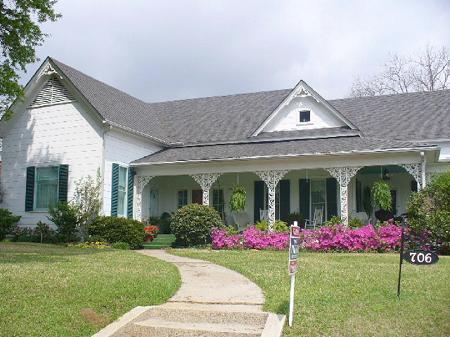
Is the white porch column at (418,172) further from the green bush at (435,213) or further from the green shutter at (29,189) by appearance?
the green shutter at (29,189)

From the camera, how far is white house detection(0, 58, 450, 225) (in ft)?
63.5

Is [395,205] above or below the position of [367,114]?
below

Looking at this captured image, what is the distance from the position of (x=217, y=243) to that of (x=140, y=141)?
642cm

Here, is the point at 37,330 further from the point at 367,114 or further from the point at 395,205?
the point at 367,114


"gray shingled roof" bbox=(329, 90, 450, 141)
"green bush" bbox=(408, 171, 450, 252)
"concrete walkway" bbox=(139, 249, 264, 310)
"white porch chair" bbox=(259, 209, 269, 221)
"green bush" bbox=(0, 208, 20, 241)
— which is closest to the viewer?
"concrete walkway" bbox=(139, 249, 264, 310)

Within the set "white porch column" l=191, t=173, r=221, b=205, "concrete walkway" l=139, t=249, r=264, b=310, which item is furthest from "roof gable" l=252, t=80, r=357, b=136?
"concrete walkway" l=139, t=249, r=264, b=310

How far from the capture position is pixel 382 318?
683 cm

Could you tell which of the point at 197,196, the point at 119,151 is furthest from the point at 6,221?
the point at 197,196

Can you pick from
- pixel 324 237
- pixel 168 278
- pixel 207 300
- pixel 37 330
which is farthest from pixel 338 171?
pixel 37 330

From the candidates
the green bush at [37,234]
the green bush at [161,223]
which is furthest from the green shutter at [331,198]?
the green bush at [37,234]

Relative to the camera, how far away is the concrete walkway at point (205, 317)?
6.52m

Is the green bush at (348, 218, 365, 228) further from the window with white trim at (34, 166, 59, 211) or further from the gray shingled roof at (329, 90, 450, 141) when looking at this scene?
the window with white trim at (34, 166, 59, 211)

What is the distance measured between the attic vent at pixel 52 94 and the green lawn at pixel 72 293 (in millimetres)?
10265

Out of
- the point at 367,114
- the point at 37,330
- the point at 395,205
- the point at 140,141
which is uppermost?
the point at 367,114
